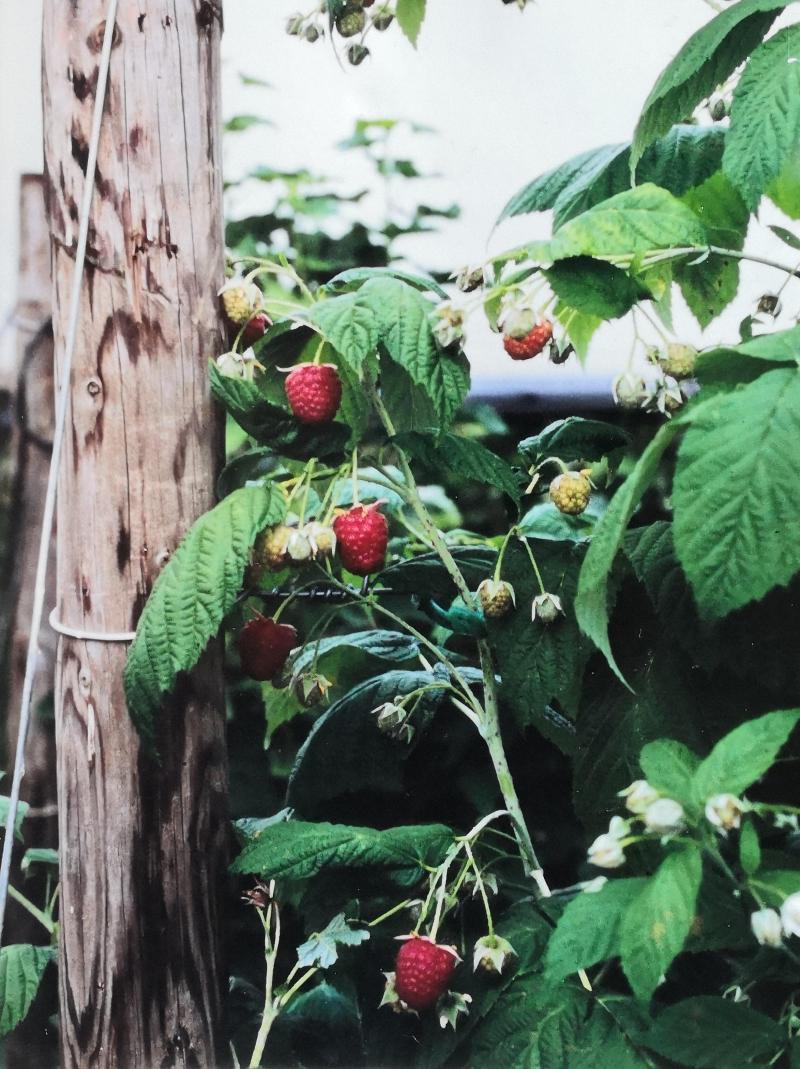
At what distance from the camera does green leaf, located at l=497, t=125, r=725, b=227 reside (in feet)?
3.26

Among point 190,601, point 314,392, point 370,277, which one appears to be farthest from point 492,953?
point 370,277

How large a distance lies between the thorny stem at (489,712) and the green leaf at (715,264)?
319 millimetres

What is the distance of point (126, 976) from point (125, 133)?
78 centimetres

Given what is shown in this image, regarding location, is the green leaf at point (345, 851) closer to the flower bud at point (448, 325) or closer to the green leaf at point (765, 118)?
the flower bud at point (448, 325)

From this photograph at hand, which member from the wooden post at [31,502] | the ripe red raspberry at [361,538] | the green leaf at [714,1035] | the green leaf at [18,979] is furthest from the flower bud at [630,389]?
the wooden post at [31,502]

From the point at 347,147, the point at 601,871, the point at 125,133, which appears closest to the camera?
the point at 125,133

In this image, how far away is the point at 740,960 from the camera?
92 centimetres

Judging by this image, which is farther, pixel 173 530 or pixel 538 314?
pixel 173 530

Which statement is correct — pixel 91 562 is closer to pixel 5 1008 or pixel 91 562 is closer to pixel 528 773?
pixel 5 1008

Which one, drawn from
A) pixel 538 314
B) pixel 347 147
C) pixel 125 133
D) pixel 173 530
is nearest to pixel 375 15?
pixel 125 133

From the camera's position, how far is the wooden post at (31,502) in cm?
159

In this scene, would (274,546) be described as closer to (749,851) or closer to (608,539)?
(608,539)

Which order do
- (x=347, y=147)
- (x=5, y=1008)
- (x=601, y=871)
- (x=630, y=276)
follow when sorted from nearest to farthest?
(x=630, y=276) < (x=5, y=1008) < (x=601, y=871) < (x=347, y=147)

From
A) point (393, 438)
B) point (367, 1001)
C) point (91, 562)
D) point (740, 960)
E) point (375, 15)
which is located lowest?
point (367, 1001)
